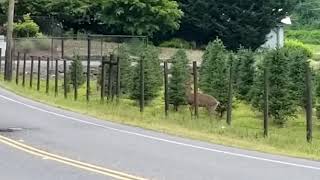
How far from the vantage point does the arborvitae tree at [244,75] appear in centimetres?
2803

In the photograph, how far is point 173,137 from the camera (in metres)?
16.6

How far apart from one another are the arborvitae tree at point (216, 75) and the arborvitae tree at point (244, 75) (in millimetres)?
676

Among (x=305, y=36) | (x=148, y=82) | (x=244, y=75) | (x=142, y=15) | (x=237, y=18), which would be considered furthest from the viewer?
(x=305, y=36)

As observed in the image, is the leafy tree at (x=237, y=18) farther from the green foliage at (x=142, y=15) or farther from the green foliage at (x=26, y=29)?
the green foliage at (x=26, y=29)

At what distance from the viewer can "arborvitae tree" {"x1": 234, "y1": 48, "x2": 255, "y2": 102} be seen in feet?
92.0

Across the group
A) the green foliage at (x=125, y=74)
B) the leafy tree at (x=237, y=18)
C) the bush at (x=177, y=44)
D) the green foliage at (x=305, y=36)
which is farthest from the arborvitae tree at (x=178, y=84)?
the green foliage at (x=305, y=36)

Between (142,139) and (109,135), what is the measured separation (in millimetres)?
996

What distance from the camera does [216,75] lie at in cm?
2667

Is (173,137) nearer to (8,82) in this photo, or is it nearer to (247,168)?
(247,168)

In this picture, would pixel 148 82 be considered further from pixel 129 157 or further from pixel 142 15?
pixel 142 15

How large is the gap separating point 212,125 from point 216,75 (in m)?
6.93

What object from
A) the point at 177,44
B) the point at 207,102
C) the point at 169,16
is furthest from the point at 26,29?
the point at 207,102

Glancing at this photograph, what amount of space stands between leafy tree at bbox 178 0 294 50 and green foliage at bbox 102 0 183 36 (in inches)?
93.2

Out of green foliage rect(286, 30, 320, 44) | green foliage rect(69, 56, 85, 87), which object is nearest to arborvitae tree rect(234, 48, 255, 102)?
green foliage rect(69, 56, 85, 87)
